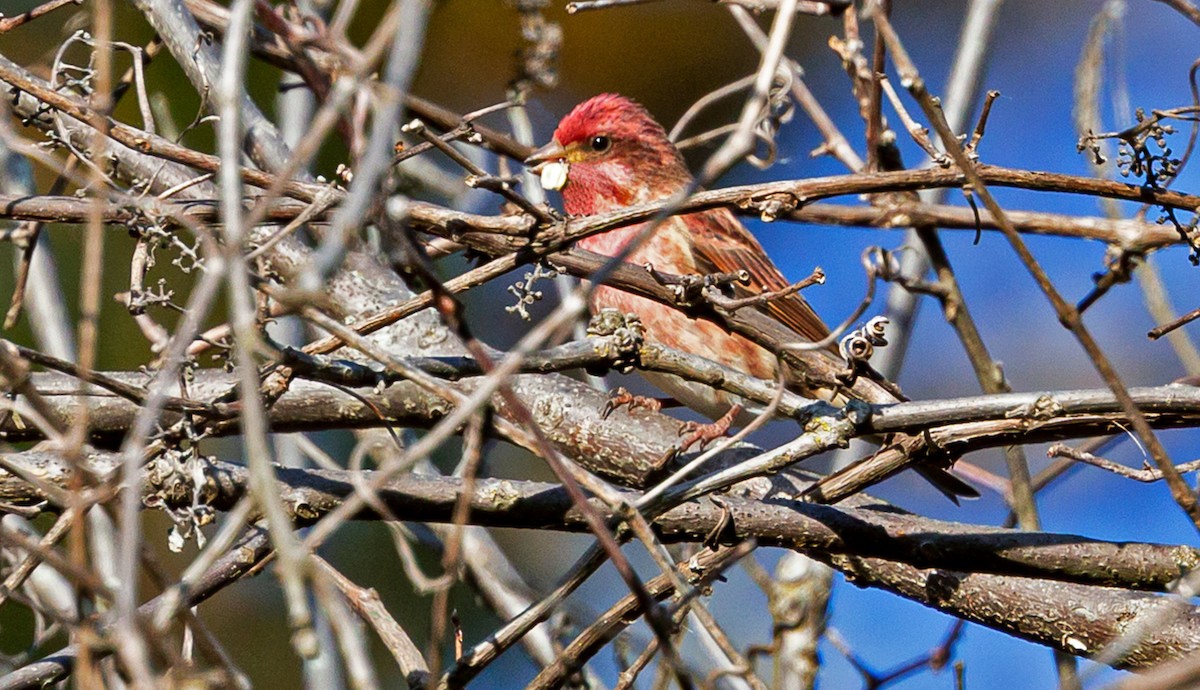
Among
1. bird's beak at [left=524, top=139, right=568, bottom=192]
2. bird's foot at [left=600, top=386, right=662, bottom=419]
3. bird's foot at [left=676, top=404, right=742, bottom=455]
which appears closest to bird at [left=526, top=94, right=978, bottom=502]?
bird's beak at [left=524, top=139, right=568, bottom=192]

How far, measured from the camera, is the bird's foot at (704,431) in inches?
160

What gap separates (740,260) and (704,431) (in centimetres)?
152

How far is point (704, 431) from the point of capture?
14.3ft

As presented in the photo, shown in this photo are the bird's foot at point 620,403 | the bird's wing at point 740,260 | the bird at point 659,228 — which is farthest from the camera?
the bird's wing at point 740,260

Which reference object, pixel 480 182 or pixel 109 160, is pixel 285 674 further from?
pixel 480 182

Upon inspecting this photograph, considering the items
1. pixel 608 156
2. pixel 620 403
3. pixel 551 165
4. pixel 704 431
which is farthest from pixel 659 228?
pixel 620 403

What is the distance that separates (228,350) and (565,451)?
4.84 feet

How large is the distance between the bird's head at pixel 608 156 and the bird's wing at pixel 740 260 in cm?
25

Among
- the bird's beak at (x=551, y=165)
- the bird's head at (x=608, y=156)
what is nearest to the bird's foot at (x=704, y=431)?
the bird's beak at (x=551, y=165)

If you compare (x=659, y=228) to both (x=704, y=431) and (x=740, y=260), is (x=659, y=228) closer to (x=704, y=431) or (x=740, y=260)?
(x=740, y=260)

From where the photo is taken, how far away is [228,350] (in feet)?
8.80

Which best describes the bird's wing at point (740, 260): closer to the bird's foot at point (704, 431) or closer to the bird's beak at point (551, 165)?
the bird's beak at point (551, 165)

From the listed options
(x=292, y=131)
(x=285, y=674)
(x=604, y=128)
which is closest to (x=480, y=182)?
(x=292, y=131)

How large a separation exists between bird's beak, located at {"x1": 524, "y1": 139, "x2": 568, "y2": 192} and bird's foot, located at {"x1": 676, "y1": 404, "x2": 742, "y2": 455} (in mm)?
1218
